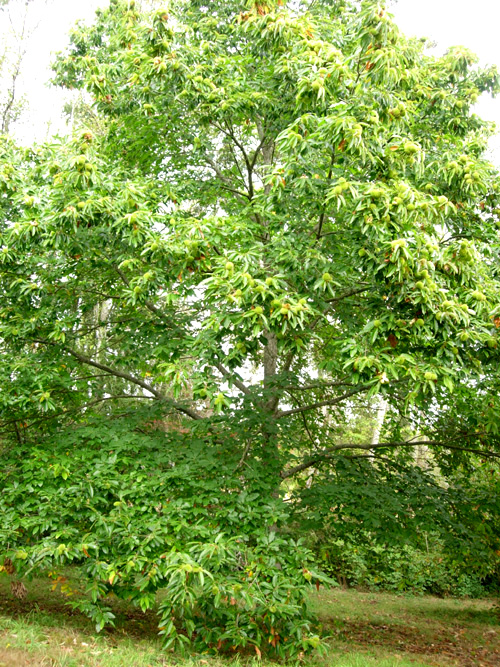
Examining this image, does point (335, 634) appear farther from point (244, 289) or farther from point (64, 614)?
point (244, 289)

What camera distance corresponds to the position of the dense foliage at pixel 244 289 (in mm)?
4320

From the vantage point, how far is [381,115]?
15.6 feet

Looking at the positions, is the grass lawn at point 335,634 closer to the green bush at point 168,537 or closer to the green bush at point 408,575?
the green bush at point 168,537

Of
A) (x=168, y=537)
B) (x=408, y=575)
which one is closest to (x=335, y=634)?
(x=168, y=537)

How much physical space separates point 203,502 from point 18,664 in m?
1.92

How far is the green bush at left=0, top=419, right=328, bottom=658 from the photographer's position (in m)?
4.62

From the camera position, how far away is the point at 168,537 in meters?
4.78

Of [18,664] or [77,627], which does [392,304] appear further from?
[77,627]

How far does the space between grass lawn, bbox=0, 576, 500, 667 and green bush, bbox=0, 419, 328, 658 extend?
14.2 inches

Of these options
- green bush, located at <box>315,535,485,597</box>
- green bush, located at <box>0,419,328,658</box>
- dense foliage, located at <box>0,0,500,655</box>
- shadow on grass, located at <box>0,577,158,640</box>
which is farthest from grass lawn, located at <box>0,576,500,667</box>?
green bush, located at <box>315,535,485,597</box>

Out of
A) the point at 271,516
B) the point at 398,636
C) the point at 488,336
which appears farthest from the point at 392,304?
Answer: the point at 398,636

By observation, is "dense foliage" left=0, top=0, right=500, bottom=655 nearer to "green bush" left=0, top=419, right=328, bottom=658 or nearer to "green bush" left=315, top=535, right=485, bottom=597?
"green bush" left=0, top=419, right=328, bottom=658

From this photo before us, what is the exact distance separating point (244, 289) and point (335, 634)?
6427 millimetres

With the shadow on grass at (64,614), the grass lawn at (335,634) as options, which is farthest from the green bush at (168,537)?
the shadow on grass at (64,614)
